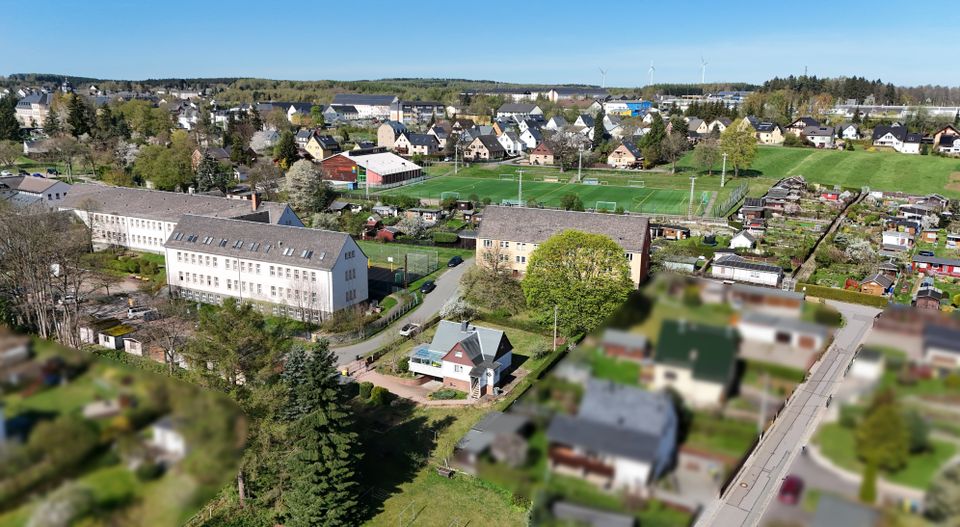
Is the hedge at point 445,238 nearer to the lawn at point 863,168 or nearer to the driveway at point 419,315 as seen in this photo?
the driveway at point 419,315

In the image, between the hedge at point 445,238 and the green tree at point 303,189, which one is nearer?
the hedge at point 445,238

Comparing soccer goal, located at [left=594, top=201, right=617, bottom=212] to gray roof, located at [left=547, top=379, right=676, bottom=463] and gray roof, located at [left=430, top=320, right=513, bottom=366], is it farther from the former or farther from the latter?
gray roof, located at [left=547, top=379, right=676, bottom=463]

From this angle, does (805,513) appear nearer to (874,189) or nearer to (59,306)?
(59,306)

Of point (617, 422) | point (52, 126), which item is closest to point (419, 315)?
point (617, 422)

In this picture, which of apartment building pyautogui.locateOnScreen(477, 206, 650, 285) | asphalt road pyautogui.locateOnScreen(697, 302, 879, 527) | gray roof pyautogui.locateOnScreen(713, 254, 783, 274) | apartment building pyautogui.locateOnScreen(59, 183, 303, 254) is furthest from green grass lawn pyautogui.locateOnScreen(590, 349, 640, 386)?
apartment building pyautogui.locateOnScreen(59, 183, 303, 254)

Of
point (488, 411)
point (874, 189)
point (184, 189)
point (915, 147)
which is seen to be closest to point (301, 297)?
point (488, 411)

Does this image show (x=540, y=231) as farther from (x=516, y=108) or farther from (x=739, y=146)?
(x=516, y=108)

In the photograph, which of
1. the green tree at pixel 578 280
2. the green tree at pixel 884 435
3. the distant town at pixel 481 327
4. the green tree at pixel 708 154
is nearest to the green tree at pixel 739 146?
the distant town at pixel 481 327
